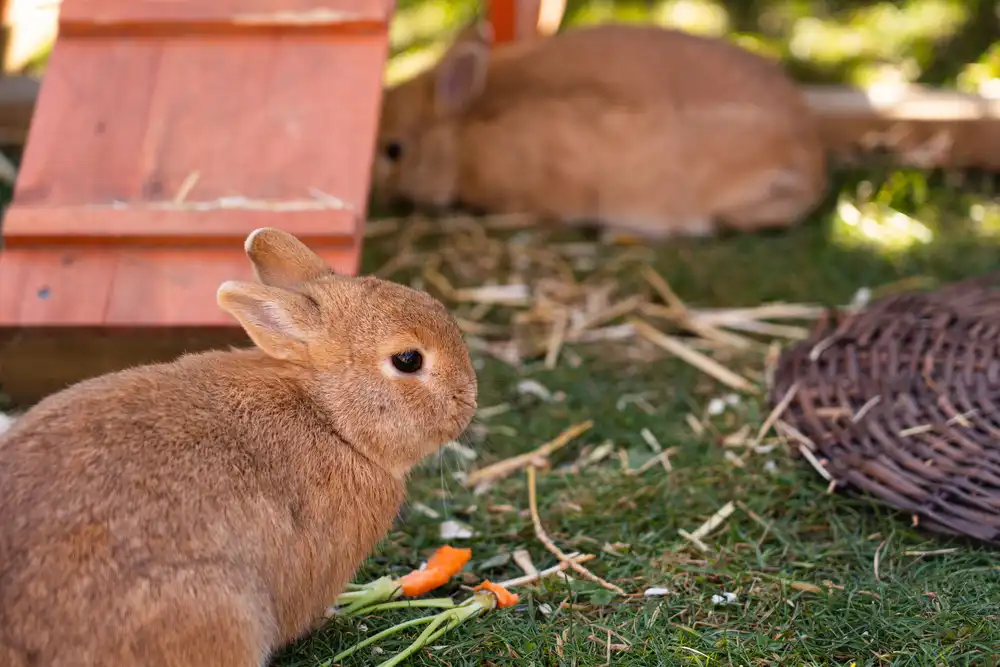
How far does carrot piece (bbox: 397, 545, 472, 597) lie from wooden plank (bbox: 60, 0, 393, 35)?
180 cm

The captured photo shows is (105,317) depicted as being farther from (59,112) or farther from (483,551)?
(483,551)

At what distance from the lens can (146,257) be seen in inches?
129

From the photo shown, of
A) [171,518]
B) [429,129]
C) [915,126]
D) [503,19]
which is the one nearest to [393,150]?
[429,129]

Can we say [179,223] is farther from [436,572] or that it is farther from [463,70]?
[463,70]

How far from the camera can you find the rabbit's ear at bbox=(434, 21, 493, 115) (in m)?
5.49

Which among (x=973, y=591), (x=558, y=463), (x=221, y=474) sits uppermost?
(x=221, y=474)

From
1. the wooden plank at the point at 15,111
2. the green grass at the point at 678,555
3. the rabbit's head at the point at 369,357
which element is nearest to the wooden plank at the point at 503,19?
the wooden plank at the point at 15,111

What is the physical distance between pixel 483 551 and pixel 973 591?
1.17m

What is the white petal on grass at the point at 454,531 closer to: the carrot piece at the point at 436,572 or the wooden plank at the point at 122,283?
the carrot piece at the point at 436,572

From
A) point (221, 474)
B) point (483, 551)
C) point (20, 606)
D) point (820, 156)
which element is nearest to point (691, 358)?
point (483, 551)

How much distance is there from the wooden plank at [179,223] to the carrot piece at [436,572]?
3.20 ft

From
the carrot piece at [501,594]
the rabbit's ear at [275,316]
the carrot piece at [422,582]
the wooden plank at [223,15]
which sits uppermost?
the wooden plank at [223,15]

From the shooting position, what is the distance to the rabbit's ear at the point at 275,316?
2.33 m

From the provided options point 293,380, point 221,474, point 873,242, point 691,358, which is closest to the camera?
point 221,474
